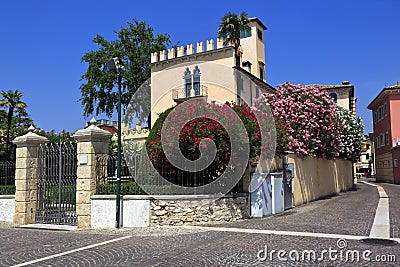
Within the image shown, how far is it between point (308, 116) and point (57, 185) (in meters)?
12.4

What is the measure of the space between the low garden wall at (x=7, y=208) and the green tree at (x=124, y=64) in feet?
71.4

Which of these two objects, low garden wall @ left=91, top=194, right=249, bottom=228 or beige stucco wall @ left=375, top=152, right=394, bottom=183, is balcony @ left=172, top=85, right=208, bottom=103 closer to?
low garden wall @ left=91, top=194, right=249, bottom=228

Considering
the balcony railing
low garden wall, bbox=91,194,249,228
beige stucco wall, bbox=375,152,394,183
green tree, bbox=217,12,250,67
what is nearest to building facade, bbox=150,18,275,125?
green tree, bbox=217,12,250,67

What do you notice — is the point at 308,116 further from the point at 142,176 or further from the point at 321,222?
the point at 142,176

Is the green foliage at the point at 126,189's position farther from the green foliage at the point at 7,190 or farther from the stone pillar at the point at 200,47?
the stone pillar at the point at 200,47

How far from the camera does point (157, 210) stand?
11.1 meters

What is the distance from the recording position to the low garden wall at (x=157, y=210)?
11086mm

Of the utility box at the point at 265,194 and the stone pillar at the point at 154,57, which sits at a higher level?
the stone pillar at the point at 154,57

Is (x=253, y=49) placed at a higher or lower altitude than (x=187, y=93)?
higher

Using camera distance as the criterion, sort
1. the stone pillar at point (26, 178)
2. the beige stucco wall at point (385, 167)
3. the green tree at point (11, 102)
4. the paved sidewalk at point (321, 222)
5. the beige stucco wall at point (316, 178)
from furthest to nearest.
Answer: the beige stucco wall at point (385, 167) → the green tree at point (11, 102) → the beige stucco wall at point (316, 178) → the stone pillar at point (26, 178) → the paved sidewalk at point (321, 222)

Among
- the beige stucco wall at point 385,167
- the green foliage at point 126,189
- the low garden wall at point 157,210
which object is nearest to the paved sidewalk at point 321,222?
the low garden wall at point 157,210

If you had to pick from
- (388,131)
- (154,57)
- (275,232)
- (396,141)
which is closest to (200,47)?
(154,57)

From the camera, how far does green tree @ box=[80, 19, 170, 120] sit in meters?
34.6

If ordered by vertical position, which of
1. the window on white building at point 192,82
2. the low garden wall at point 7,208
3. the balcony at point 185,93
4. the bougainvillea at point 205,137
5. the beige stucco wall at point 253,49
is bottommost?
the low garden wall at point 7,208
